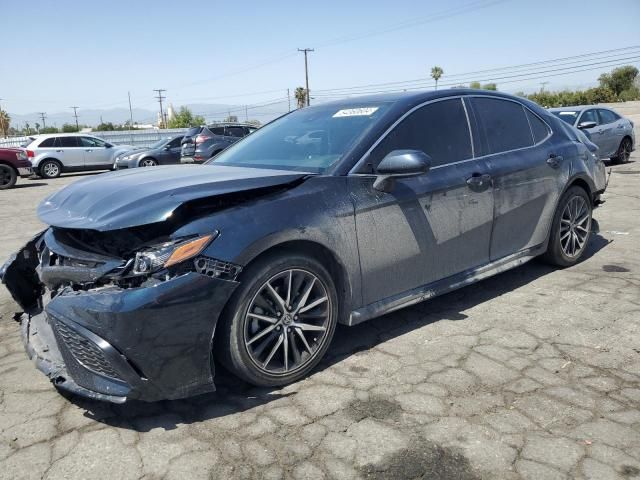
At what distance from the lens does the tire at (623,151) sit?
1335 cm

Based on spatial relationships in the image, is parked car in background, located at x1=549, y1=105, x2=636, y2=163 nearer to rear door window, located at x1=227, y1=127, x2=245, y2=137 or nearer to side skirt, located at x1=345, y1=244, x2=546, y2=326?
side skirt, located at x1=345, y1=244, x2=546, y2=326

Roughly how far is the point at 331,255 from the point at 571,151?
2.95 m

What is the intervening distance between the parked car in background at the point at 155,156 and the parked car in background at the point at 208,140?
31.3 inches

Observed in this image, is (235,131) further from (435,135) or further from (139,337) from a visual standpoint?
(139,337)

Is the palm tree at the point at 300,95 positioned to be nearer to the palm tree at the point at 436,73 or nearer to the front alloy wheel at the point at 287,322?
the palm tree at the point at 436,73

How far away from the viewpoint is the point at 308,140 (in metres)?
3.70

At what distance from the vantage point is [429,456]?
7.70 ft

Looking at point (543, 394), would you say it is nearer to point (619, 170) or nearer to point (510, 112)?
point (510, 112)

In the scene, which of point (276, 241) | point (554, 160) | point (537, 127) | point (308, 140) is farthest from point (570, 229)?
point (276, 241)

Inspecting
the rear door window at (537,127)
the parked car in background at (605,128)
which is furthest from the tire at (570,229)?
the parked car in background at (605,128)

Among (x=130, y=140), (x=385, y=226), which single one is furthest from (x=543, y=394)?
(x=130, y=140)

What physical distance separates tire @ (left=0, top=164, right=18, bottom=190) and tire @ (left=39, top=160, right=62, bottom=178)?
3.64 metres

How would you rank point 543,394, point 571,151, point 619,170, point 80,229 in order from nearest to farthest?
point 80,229
point 543,394
point 571,151
point 619,170

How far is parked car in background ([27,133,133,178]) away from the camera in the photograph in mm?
18047
